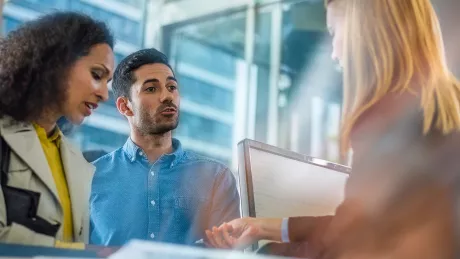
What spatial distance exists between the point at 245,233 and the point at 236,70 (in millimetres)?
981

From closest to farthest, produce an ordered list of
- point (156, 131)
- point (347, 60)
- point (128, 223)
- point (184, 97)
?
point (347, 60) → point (128, 223) → point (156, 131) → point (184, 97)

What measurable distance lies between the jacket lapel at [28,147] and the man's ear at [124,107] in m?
0.33

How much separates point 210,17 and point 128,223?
0.84 metres

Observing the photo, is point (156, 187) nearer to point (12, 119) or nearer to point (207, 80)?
point (12, 119)

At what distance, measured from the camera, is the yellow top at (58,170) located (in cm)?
95

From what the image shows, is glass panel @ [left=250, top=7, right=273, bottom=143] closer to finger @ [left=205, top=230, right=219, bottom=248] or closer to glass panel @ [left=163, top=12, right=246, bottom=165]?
glass panel @ [left=163, top=12, right=246, bottom=165]

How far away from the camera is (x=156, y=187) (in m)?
1.22

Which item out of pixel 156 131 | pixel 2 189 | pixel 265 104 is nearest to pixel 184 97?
pixel 156 131

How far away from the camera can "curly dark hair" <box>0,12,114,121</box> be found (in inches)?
38.1

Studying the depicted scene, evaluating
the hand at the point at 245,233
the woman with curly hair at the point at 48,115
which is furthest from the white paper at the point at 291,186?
the woman with curly hair at the point at 48,115

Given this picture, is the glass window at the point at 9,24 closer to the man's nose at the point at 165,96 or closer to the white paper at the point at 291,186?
the man's nose at the point at 165,96

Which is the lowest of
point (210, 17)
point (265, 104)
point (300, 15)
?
point (265, 104)

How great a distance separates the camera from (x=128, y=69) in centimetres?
124

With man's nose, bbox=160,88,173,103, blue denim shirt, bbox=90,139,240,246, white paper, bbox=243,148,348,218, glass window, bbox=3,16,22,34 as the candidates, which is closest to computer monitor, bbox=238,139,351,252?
white paper, bbox=243,148,348,218
